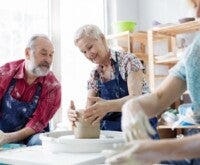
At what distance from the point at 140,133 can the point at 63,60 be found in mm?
2267

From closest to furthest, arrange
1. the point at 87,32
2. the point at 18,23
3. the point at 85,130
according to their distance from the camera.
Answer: the point at 85,130, the point at 87,32, the point at 18,23

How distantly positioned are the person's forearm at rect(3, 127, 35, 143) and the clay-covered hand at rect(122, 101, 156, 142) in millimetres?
1053

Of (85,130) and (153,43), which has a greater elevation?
(153,43)

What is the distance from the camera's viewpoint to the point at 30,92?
2.04 m

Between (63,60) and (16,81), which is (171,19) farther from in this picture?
(16,81)

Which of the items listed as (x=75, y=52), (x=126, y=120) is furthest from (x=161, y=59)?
(x=126, y=120)

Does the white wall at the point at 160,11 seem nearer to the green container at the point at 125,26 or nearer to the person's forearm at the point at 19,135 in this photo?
the green container at the point at 125,26

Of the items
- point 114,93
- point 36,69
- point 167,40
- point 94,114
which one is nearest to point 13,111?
point 36,69

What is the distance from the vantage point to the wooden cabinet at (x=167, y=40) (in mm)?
2711

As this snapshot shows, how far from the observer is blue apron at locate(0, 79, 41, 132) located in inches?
79.2

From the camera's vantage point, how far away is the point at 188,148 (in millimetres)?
739

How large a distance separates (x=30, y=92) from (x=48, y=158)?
0.93 metres

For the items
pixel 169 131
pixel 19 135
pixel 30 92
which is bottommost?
pixel 169 131

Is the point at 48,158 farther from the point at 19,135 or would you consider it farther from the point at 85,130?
the point at 19,135
